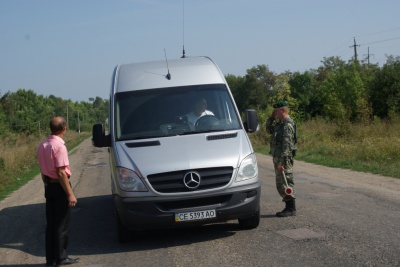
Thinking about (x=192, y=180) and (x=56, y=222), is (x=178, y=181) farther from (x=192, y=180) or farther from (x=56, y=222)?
(x=56, y=222)

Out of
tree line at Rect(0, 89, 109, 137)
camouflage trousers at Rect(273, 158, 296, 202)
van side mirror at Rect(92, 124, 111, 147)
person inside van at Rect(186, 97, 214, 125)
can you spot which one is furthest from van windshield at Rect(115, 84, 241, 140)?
tree line at Rect(0, 89, 109, 137)

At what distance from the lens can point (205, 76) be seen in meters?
8.73

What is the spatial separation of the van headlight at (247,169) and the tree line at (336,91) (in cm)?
2233

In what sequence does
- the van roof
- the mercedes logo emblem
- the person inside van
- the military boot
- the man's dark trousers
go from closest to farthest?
the man's dark trousers < the mercedes logo emblem < the person inside van < the van roof < the military boot

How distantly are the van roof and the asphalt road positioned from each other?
2.25 meters

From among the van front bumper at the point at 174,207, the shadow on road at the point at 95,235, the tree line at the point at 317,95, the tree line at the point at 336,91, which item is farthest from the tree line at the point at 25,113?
the van front bumper at the point at 174,207

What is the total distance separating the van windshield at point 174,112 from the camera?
26.5ft

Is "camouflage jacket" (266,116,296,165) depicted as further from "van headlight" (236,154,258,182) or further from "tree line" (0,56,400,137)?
"tree line" (0,56,400,137)

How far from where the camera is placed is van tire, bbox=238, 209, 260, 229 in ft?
26.0

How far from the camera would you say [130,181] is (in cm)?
716

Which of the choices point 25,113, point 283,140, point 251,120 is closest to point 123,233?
point 251,120

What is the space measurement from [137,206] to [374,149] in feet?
44.6

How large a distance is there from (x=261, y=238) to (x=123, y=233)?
1.90m

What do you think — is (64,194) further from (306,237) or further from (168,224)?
(306,237)
